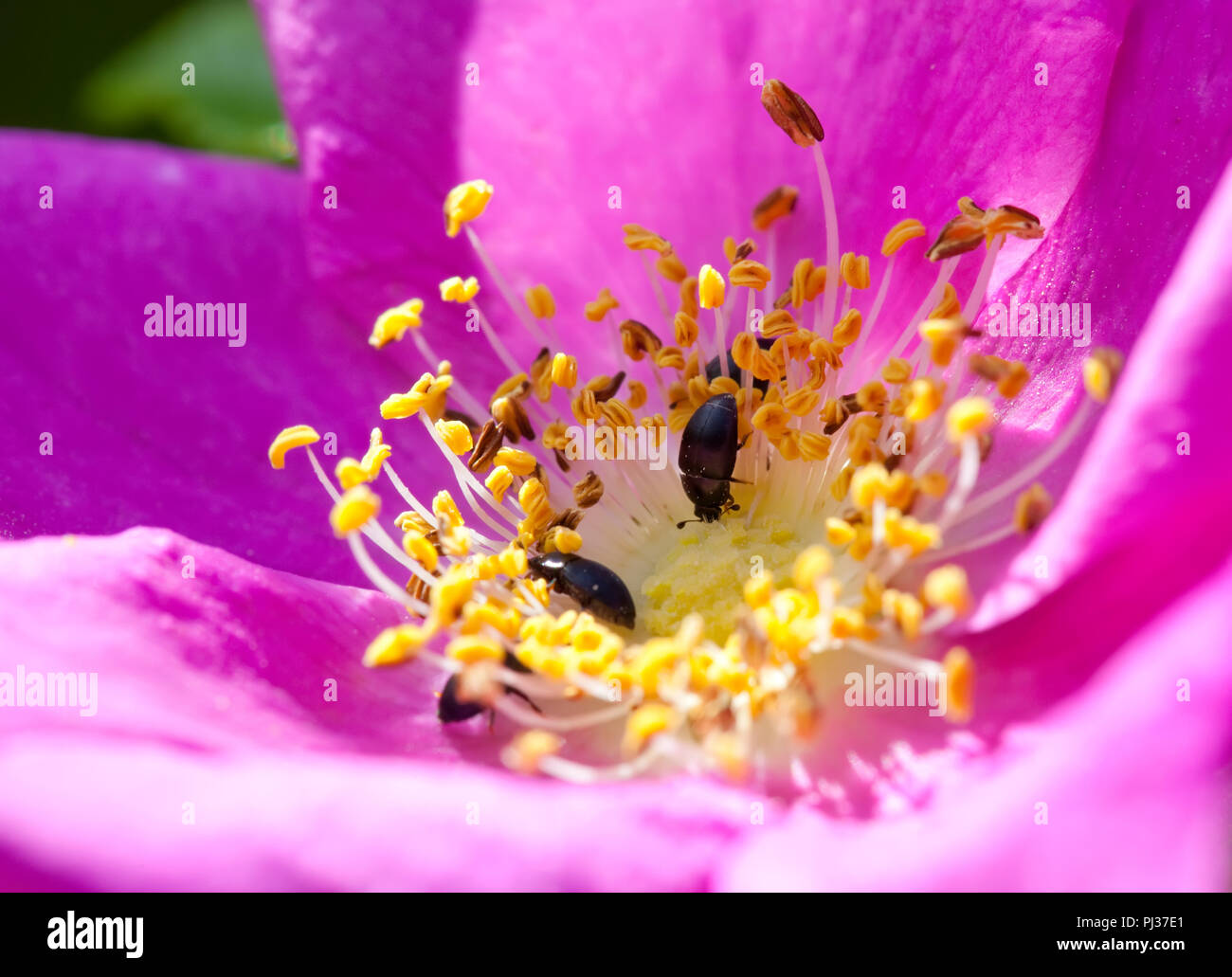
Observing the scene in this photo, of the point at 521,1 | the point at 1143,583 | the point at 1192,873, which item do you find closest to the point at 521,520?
the point at 521,1

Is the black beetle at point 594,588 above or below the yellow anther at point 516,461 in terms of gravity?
below

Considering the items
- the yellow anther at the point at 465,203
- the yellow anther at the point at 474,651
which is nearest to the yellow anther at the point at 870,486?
the yellow anther at the point at 474,651

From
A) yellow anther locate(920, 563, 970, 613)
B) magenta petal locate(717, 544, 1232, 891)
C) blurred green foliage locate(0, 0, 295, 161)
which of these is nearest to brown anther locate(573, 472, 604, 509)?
yellow anther locate(920, 563, 970, 613)

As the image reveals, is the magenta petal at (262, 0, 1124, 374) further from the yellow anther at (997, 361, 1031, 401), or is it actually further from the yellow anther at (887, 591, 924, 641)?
the yellow anther at (887, 591, 924, 641)

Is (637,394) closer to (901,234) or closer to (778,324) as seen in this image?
(778,324)

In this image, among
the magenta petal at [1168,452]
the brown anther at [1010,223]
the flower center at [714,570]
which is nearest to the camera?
the magenta petal at [1168,452]

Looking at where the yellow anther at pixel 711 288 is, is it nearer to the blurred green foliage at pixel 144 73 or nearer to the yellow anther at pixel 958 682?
the yellow anther at pixel 958 682

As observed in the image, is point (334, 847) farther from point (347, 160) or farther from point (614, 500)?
point (347, 160)
